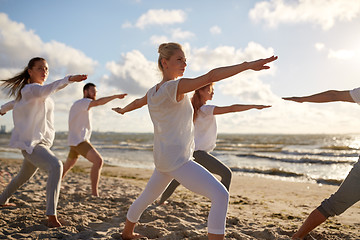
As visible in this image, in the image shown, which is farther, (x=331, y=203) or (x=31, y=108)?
(x=31, y=108)

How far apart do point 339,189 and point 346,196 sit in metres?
0.09

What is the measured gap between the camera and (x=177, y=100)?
2.36 metres

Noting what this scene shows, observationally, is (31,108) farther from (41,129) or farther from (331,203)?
(331,203)

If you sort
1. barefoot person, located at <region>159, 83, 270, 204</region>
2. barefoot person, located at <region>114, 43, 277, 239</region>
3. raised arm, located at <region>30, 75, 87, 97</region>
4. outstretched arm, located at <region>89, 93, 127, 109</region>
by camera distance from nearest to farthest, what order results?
barefoot person, located at <region>114, 43, 277, 239</region> → raised arm, located at <region>30, 75, 87, 97</region> → outstretched arm, located at <region>89, 93, 127, 109</region> → barefoot person, located at <region>159, 83, 270, 204</region>

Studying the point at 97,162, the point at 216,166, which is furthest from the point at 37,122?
the point at 216,166

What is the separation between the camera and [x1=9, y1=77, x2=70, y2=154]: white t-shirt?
3.57 m

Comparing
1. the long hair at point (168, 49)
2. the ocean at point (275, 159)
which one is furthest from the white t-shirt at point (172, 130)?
the ocean at point (275, 159)

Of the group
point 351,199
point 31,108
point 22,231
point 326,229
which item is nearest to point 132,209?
point 22,231

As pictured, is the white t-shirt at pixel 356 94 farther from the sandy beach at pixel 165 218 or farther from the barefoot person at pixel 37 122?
the barefoot person at pixel 37 122

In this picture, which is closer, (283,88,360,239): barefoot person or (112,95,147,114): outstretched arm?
(283,88,360,239): barefoot person

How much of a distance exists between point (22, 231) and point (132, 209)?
1491 millimetres

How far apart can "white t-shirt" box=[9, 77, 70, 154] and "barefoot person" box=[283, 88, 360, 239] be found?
284cm

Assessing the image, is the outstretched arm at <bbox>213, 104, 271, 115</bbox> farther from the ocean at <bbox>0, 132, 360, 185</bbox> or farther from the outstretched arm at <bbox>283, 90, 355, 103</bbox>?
the ocean at <bbox>0, 132, 360, 185</bbox>

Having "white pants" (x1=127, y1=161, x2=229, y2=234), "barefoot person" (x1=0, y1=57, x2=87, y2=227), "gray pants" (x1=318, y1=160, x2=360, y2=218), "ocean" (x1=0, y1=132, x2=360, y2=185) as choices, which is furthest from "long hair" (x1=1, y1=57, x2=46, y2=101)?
"ocean" (x1=0, y1=132, x2=360, y2=185)
